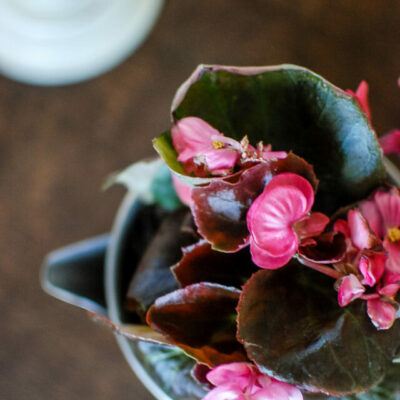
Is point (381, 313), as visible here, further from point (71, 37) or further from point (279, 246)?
point (71, 37)

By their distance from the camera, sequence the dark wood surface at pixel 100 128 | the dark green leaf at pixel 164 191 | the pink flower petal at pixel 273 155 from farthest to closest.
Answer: the dark wood surface at pixel 100 128 < the dark green leaf at pixel 164 191 < the pink flower petal at pixel 273 155

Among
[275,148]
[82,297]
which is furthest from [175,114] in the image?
[82,297]

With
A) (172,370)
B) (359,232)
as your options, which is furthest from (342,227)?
(172,370)

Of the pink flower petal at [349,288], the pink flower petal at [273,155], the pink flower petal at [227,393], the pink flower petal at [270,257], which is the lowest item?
the pink flower petal at [227,393]

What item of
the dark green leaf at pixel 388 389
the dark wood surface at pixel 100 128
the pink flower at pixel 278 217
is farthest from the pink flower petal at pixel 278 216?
the dark wood surface at pixel 100 128

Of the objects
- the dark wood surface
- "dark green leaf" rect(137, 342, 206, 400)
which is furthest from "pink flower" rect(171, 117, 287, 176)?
the dark wood surface

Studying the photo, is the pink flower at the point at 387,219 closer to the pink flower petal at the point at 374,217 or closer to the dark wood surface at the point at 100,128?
the pink flower petal at the point at 374,217
